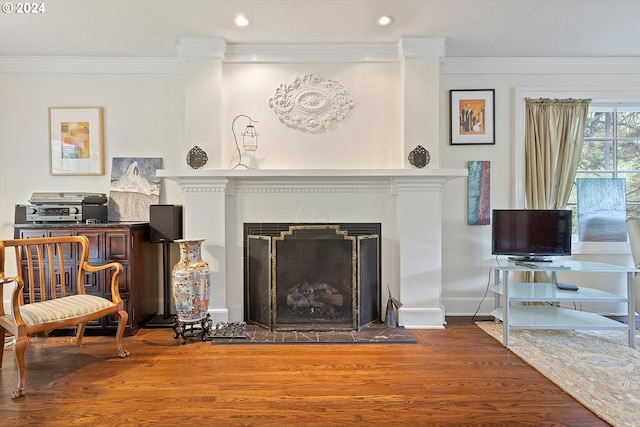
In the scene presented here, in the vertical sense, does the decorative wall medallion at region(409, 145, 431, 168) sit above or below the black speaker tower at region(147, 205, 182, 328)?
above

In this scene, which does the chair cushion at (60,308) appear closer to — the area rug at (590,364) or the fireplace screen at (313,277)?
the fireplace screen at (313,277)

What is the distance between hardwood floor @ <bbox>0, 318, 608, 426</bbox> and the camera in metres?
1.94

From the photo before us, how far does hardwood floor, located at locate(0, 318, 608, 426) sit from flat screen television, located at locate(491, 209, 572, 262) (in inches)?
36.9

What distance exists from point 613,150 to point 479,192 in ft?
5.16

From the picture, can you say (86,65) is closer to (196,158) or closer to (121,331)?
(196,158)

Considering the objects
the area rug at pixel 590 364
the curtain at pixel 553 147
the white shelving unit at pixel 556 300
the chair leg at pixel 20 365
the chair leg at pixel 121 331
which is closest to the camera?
the area rug at pixel 590 364

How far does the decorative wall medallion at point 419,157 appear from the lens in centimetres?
332

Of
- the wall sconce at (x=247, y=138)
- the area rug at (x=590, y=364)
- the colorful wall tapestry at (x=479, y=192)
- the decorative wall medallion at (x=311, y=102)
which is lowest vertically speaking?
the area rug at (x=590, y=364)

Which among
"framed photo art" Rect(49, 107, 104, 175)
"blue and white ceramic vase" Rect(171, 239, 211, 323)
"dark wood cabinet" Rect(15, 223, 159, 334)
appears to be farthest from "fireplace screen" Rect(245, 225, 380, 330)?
"framed photo art" Rect(49, 107, 104, 175)

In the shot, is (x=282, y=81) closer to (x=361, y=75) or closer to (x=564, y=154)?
(x=361, y=75)

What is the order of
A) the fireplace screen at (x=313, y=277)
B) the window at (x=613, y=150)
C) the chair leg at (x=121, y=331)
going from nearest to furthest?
the chair leg at (x=121, y=331) < the fireplace screen at (x=313, y=277) < the window at (x=613, y=150)

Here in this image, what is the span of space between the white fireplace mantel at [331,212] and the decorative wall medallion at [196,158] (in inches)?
4.6

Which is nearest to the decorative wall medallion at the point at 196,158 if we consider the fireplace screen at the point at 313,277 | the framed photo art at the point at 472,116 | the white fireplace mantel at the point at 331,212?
the white fireplace mantel at the point at 331,212

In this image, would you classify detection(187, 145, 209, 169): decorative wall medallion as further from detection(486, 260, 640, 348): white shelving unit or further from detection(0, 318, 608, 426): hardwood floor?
detection(486, 260, 640, 348): white shelving unit
